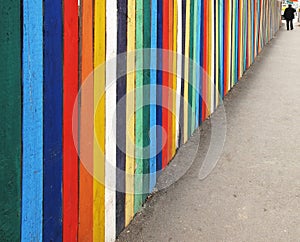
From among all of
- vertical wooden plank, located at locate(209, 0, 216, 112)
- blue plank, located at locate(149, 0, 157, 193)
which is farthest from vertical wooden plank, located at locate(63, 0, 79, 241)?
vertical wooden plank, located at locate(209, 0, 216, 112)

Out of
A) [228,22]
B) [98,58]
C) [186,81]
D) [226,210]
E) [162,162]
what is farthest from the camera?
[228,22]

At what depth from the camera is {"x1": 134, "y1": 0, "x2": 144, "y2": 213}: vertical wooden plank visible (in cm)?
316

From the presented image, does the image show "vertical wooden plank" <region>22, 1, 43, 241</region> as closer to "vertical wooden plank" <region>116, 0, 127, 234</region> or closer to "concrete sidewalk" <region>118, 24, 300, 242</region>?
"vertical wooden plank" <region>116, 0, 127, 234</region>

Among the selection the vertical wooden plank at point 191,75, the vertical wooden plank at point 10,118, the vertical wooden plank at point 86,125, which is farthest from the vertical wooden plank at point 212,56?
the vertical wooden plank at point 10,118

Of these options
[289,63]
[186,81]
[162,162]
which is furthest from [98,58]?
[289,63]

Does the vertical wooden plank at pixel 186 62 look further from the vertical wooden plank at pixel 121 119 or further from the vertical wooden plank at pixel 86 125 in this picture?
the vertical wooden plank at pixel 86 125

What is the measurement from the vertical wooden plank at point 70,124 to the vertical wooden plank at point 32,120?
8.0 inches

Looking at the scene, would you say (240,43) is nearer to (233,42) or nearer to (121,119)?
(233,42)

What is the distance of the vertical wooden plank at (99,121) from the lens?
255 cm

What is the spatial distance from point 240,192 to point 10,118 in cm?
240

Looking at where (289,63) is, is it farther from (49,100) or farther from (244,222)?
(49,100)

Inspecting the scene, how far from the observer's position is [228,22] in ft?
21.1

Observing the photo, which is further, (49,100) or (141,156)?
(141,156)

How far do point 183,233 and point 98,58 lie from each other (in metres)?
1.30
